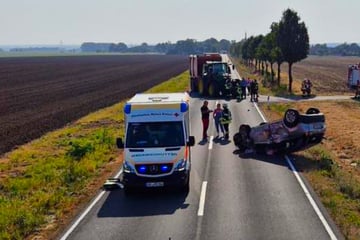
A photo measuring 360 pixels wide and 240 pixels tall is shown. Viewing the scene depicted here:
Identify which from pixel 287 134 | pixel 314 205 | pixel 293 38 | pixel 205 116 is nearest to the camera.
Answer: pixel 314 205

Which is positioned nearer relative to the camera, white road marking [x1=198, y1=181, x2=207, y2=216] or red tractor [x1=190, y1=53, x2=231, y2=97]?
white road marking [x1=198, y1=181, x2=207, y2=216]

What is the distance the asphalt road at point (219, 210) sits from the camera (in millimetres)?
12492

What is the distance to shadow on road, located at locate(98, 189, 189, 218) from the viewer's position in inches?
560

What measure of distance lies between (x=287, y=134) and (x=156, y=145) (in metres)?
6.59

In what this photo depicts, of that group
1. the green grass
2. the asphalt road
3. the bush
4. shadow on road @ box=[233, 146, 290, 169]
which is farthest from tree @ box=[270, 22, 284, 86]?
the asphalt road

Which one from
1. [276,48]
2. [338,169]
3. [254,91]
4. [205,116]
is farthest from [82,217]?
[276,48]

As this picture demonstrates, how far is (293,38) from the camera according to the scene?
146ft

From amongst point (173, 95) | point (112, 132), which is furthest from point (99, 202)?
point (112, 132)

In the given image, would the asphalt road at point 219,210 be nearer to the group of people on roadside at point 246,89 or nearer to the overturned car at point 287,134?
the overturned car at point 287,134

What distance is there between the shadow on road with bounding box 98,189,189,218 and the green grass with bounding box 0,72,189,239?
110 centimetres

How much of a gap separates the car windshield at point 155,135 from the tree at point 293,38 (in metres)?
30.7

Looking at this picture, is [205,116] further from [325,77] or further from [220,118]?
[325,77]

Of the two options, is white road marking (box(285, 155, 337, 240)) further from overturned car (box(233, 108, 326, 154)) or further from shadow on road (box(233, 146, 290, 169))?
overturned car (box(233, 108, 326, 154))

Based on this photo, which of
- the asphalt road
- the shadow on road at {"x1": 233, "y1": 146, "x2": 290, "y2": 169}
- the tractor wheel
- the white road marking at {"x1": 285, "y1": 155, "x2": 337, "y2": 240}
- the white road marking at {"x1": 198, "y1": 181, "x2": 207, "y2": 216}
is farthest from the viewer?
the tractor wheel
